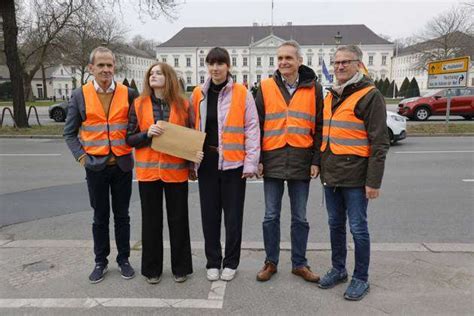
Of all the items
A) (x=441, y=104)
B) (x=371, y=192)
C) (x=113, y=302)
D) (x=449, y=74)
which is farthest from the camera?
(x=441, y=104)

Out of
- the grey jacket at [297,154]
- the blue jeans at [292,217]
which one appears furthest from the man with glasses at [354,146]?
the blue jeans at [292,217]

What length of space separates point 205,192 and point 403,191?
15.3 feet

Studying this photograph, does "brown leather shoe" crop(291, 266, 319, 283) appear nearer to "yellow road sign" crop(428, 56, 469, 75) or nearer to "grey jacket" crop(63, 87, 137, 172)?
"grey jacket" crop(63, 87, 137, 172)

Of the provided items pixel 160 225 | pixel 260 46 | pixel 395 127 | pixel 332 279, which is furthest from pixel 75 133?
pixel 260 46

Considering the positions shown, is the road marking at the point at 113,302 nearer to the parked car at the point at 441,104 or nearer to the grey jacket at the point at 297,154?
the grey jacket at the point at 297,154

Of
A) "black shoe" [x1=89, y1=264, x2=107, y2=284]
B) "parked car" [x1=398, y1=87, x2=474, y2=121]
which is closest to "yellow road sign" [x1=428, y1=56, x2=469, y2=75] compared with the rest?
"parked car" [x1=398, y1=87, x2=474, y2=121]

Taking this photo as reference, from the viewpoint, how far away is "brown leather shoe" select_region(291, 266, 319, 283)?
3619 millimetres

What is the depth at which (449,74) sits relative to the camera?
1603cm

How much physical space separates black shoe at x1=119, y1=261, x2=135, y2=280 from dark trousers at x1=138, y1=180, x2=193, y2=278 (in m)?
0.15

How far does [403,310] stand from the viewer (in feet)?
10.3

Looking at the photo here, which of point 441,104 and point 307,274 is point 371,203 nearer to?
point 307,274

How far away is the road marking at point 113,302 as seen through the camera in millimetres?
3266

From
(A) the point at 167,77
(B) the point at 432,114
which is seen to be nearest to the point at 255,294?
(A) the point at 167,77

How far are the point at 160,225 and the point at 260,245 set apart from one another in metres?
1.29
